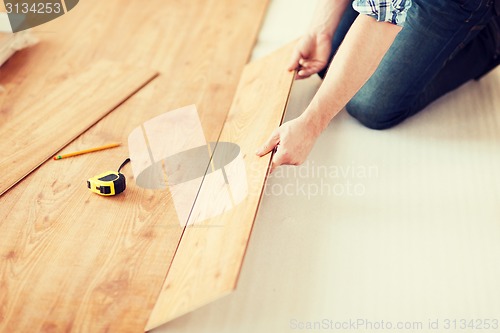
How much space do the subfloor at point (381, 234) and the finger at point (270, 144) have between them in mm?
170

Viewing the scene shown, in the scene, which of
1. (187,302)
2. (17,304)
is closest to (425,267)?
(187,302)

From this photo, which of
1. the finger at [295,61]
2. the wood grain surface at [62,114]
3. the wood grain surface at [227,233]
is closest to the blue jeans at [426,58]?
the finger at [295,61]

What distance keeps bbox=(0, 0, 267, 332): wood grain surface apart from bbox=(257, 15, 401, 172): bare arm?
38 cm

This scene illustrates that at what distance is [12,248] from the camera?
159 centimetres

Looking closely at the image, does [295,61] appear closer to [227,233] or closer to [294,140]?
[294,140]

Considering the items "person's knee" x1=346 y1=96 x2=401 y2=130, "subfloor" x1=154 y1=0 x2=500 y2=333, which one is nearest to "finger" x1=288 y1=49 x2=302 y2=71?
"subfloor" x1=154 y1=0 x2=500 y2=333

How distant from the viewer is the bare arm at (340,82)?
1.60 metres

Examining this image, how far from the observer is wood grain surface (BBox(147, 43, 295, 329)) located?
4.50ft

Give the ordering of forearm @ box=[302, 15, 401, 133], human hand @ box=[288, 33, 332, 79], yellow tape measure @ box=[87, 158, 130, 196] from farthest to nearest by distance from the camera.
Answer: human hand @ box=[288, 33, 332, 79]
yellow tape measure @ box=[87, 158, 130, 196]
forearm @ box=[302, 15, 401, 133]

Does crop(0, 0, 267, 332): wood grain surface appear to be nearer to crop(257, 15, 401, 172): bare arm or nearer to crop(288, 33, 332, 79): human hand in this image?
crop(288, 33, 332, 79): human hand

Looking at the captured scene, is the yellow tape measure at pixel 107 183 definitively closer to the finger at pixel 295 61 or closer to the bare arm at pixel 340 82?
the bare arm at pixel 340 82

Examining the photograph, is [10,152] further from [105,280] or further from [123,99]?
[105,280]

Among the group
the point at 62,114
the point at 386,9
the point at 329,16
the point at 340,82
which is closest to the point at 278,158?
the point at 340,82

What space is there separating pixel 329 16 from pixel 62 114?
3.19ft
